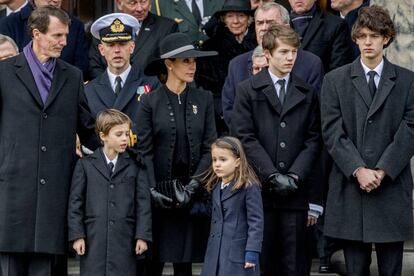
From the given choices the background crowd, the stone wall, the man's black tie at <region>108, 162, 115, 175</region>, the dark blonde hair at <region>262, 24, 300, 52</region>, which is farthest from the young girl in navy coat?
the stone wall

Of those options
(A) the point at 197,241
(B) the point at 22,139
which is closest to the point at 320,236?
(A) the point at 197,241

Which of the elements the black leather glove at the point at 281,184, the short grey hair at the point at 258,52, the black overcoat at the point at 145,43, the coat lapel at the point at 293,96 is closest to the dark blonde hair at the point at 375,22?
the coat lapel at the point at 293,96

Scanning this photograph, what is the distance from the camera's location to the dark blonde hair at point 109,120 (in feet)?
28.0

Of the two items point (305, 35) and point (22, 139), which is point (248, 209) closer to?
point (22, 139)

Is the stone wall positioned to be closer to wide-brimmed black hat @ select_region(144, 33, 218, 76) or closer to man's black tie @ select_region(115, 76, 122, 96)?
wide-brimmed black hat @ select_region(144, 33, 218, 76)

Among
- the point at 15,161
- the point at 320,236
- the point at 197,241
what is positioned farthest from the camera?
the point at 320,236

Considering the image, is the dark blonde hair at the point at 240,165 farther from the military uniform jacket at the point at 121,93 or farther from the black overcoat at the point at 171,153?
the military uniform jacket at the point at 121,93

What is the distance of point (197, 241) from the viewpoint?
8.93m

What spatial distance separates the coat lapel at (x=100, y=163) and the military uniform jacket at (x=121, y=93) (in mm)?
644

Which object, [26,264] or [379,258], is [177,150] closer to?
[26,264]

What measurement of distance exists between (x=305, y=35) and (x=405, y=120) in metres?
Answer: 1.74

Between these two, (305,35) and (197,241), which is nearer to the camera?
(197,241)

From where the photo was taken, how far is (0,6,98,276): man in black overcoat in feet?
27.6

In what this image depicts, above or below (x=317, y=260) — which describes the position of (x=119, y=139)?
above
